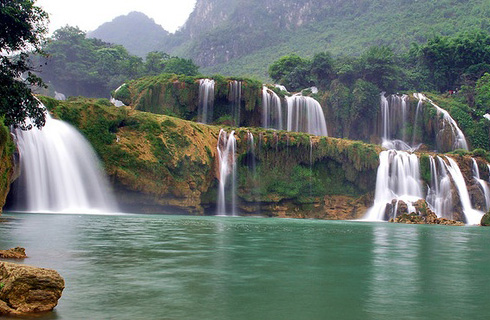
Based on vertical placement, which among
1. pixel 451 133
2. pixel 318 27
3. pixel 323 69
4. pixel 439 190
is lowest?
pixel 439 190

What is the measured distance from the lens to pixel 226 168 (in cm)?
3375

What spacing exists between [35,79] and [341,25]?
111428 millimetres

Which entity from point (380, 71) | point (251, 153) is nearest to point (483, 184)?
point (251, 153)

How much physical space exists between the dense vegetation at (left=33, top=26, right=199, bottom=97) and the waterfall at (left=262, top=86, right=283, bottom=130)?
1364 inches

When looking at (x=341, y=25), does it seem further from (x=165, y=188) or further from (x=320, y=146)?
(x=165, y=188)

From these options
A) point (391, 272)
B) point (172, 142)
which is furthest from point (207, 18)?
point (391, 272)

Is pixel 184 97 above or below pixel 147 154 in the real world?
above

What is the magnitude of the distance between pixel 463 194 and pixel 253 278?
3324cm

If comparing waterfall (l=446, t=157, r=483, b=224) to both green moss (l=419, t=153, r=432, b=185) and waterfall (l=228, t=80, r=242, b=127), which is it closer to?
green moss (l=419, t=153, r=432, b=185)

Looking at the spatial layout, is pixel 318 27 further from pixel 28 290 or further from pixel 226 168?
pixel 28 290

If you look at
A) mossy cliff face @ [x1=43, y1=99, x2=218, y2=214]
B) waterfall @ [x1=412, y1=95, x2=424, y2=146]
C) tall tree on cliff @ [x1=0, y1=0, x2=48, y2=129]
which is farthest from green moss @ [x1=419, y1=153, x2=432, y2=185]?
tall tree on cliff @ [x1=0, y1=0, x2=48, y2=129]

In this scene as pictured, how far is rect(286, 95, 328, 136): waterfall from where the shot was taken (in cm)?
4456

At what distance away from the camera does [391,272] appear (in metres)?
9.09

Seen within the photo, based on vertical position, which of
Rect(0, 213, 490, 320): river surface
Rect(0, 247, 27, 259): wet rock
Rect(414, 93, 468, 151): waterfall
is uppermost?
Rect(414, 93, 468, 151): waterfall
